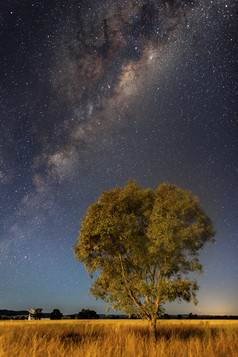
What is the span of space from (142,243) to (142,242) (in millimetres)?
67

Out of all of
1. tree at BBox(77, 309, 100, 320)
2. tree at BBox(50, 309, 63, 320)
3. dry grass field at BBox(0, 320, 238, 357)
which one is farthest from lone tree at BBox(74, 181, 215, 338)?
tree at BBox(50, 309, 63, 320)

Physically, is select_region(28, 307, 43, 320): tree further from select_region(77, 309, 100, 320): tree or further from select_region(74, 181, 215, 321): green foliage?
select_region(74, 181, 215, 321): green foliage

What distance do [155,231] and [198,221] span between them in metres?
3.67

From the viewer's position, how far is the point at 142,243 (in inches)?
675

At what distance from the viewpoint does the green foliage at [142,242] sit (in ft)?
51.0

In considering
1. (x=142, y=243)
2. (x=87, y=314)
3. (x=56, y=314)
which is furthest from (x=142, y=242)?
(x=56, y=314)

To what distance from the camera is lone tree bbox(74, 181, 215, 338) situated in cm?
1555

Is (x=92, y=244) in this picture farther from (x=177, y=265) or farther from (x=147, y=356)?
(x=147, y=356)

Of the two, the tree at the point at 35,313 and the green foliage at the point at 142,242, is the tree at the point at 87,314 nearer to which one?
the tree at the point at 35,313

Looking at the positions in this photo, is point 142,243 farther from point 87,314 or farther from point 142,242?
point 87,314

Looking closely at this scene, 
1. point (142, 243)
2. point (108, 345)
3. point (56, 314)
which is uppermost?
point (142, 243)

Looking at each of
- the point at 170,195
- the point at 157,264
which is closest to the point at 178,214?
the point at 170,195

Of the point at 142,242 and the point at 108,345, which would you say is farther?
the point at 142,242

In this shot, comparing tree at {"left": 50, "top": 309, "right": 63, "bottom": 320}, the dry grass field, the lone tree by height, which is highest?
the lone tree
